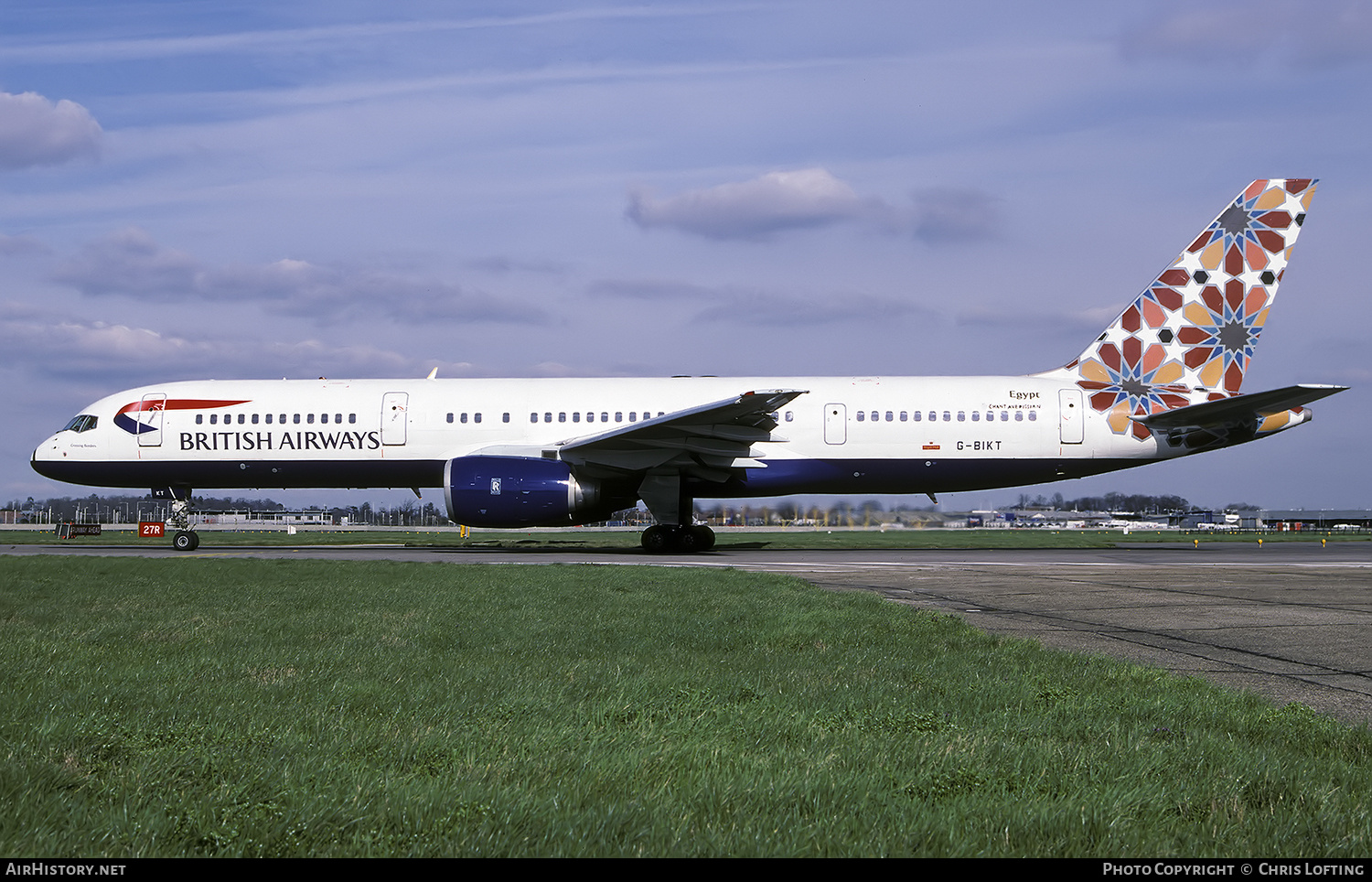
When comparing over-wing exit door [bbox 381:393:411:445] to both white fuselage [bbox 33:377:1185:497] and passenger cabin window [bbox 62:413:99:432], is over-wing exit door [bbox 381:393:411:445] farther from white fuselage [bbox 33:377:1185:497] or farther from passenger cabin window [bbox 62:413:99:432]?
passenger cabin window [bbox 62:413:99:432]

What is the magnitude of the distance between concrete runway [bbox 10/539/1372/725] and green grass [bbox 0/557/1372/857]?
1063mm

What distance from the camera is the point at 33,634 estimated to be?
7312 millimetres

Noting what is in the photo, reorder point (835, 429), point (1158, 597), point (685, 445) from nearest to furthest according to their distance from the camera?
1. point (1158, 597)
2. point (685, 445)
3. point (835, 429)

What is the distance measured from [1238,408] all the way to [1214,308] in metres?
3.71

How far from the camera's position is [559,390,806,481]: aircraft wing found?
21141 millimetres

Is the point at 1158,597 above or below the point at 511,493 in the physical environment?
below

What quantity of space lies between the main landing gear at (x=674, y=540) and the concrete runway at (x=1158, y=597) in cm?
69

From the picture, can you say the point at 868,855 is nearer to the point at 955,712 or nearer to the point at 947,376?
the point at 955,712

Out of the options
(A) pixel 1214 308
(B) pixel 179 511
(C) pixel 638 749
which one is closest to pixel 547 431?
(B) pixel 179 511

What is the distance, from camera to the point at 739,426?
72.0ft

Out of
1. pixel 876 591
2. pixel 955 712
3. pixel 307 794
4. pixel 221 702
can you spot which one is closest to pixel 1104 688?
pixel 955 712

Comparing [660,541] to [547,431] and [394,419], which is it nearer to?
[547,431]

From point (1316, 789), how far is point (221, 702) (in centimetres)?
485

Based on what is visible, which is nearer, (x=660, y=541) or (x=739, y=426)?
(x=739, y=426)
